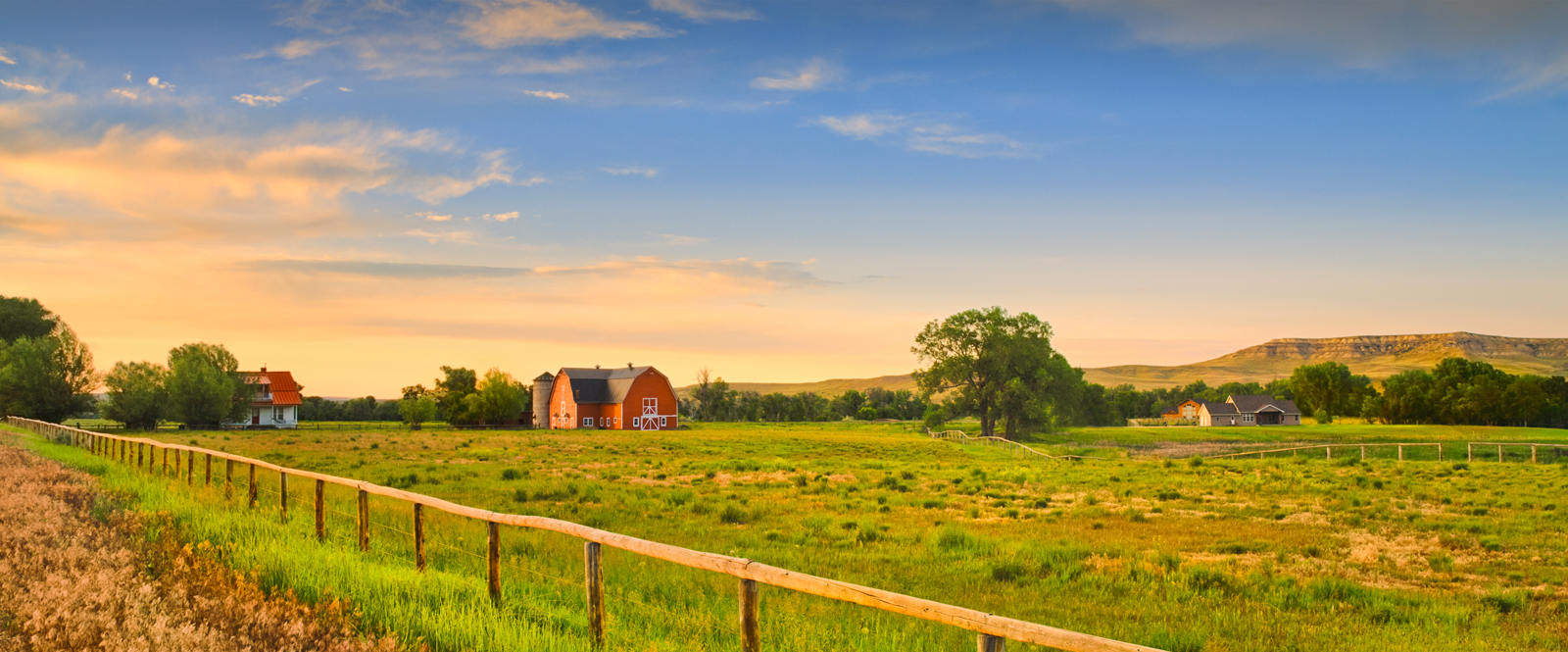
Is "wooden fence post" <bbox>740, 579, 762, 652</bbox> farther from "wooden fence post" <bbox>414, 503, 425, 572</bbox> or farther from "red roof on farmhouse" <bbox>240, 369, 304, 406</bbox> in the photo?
"red roof on farmhouse" <bbox>240, 369, 304, 406</bbox>

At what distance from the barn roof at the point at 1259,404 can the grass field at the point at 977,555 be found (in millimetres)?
107465

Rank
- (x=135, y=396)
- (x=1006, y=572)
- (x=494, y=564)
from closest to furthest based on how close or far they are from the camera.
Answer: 1. (x=494, y=564)
2. (x=1006, y=572)
3. (x=135, y=396)

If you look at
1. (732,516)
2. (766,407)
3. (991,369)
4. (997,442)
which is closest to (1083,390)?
(991,369)

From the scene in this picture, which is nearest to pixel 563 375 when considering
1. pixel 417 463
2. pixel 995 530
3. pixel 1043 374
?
pixel 1043 374

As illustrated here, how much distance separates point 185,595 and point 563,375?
9240cm

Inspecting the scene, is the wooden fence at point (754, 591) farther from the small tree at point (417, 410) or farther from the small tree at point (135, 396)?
the small tree at point (417, 410)

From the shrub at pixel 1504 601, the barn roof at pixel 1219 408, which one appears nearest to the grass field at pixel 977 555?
the shrub at pixel 1504 601

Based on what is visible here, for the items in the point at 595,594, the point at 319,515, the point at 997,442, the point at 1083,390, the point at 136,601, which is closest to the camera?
the point at 136,601

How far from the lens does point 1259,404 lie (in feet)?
417

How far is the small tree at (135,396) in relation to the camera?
69188 millimetres

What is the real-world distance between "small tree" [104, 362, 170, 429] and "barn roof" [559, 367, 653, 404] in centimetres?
3690

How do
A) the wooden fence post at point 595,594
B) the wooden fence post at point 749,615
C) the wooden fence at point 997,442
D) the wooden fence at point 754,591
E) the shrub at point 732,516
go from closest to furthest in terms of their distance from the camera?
the wooden fence at point 754,591 → the wooden fence post at point 749,615 → the wooden fence post at point 595,594 → the shrub at point 732,516 → the wooden fence at point 997,442

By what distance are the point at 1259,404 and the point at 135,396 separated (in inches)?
5492

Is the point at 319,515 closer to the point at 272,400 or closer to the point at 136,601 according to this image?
the point at 136,601
